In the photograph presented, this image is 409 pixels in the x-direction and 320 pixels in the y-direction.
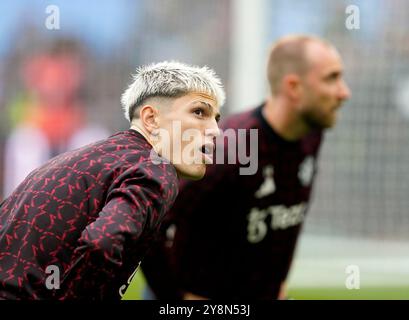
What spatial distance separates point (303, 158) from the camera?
4.84m

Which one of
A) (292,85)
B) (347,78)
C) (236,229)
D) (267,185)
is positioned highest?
(292,85)

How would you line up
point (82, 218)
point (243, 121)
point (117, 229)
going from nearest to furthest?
point (117, 229), point (82, 218), point (243, 121)

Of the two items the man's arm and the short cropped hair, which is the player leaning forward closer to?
the man's arm

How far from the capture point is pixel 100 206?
241 cm

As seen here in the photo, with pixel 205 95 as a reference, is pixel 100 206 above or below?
below

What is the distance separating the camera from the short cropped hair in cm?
507

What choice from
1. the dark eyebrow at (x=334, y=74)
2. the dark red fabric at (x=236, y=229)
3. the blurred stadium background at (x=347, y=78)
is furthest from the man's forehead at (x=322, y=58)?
the blurred stadium background at (x=347, y=78)

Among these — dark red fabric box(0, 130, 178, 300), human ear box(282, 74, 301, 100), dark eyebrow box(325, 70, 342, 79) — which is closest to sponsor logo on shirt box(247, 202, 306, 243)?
human ear box(282, 74, 301, 100)

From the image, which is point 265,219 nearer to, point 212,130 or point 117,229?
point 212,130

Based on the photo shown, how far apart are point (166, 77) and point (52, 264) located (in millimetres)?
661

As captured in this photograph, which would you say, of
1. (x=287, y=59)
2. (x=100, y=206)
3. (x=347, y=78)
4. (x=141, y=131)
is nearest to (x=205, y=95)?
(x=141, y=131)

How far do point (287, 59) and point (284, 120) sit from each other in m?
0.51

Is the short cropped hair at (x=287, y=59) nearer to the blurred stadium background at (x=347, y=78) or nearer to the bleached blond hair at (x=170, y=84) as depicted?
the blurred stadium background at (x=347, y=78)

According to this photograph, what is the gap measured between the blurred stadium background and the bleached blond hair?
11.5 ft
